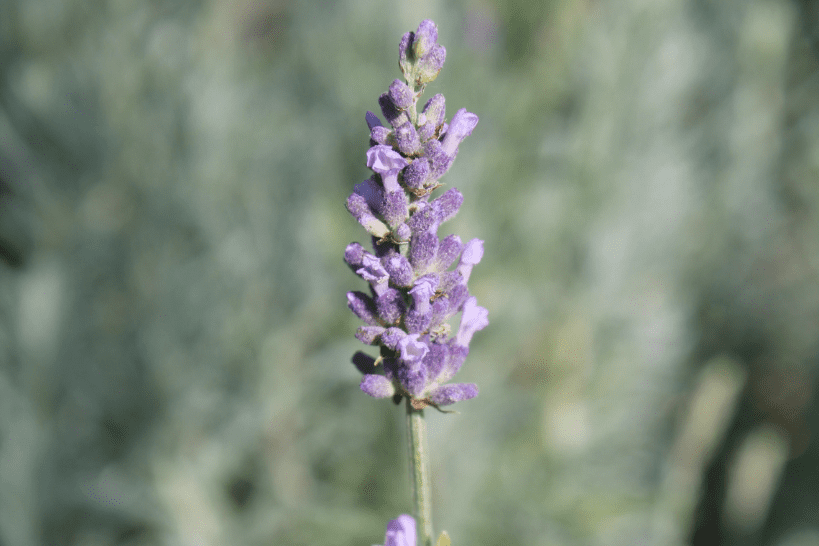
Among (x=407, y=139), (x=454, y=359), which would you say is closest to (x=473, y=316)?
(x=454, y=359)

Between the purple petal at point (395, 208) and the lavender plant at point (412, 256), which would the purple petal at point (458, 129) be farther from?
the purple petal at point (395, 208)

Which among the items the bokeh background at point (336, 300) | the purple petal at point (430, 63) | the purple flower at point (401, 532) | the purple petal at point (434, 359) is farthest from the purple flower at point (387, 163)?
the bokeh background at point (336, 300)

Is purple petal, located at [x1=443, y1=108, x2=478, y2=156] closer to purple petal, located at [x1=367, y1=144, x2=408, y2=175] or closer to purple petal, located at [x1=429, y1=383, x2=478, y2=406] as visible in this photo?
purple petal, located at [x1=367, y1=144, x2=408, y2=175]

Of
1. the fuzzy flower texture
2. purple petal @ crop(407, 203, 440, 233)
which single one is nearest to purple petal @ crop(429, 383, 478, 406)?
the fuzzy flower texture

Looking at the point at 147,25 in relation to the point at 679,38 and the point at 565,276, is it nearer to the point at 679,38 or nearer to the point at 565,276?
the point at 565,276

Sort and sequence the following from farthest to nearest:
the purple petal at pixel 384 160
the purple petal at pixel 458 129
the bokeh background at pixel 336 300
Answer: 1. the bokeh background at pixel 336 300
2. the purple petal at pixel 458 129
3. the purple petal at pixel 384 160

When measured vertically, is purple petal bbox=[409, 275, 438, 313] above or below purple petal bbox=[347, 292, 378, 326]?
below

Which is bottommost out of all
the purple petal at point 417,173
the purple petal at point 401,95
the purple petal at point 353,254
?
the purple petal at point 353,254

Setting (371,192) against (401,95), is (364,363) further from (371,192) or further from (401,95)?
(401,95)

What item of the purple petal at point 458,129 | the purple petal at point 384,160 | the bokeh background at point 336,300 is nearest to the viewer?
the purple petal at point 384,160

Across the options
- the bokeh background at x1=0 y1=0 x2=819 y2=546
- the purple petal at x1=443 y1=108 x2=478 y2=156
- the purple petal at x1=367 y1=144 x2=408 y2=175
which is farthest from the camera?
the bokeh background at x1=0 y1=0 x2=819 y2=546
